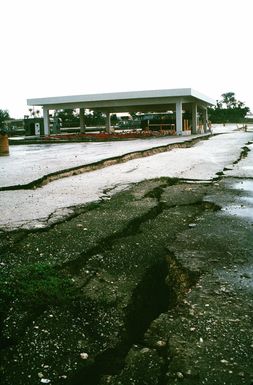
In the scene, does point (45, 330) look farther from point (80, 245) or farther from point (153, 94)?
point (153, 94)

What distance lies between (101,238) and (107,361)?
5.97 ft

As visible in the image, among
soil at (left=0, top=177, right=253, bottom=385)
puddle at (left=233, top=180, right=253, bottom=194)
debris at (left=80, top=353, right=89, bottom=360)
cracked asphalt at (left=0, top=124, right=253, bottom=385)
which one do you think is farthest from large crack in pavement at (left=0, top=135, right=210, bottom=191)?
debris at (left=80, top=353, right=89, bottom=360)

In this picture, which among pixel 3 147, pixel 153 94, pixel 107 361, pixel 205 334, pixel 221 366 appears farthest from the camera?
pixel 153 94

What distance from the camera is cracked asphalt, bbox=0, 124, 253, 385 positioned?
1.80 meters

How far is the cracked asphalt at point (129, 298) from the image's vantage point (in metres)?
1.80

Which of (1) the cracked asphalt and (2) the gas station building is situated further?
(2) the gas station building

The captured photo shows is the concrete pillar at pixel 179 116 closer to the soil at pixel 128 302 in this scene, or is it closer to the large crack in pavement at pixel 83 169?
the large crack in pavement at pixel 83 169

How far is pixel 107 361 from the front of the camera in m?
1.89

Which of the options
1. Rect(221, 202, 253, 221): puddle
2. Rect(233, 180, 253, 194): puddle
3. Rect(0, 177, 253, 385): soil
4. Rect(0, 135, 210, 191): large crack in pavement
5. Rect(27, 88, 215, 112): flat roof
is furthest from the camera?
Rect(27, 88, 215, 112): flat roof

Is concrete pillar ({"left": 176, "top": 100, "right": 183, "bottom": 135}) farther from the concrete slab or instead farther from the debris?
the debris

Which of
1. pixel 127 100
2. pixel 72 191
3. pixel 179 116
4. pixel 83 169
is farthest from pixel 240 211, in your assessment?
pixel 127 100

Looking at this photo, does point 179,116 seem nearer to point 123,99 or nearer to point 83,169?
point 123,99

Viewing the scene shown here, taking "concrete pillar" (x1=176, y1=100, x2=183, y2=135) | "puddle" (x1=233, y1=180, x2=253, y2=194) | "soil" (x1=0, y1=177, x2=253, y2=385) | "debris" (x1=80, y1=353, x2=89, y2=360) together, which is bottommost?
"debris" (x1=80, y1=353, x2=89, y2=360)

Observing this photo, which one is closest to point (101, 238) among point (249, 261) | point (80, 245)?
point (80, 245)
